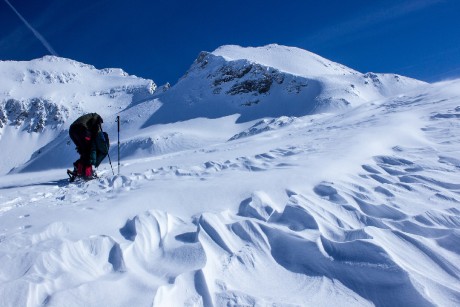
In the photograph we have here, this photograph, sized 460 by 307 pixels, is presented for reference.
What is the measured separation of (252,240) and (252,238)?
1.1 inches

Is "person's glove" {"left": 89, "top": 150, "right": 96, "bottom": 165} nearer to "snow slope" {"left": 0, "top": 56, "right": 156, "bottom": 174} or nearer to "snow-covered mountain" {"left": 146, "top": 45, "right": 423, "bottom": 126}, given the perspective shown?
"snow-covered mountain" {"left": 146, "top": 45, "right": 423, "bottom": 126}

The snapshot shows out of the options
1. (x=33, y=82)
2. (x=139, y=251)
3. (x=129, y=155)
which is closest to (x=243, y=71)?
(x=129, y=155)

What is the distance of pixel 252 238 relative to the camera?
3.26m

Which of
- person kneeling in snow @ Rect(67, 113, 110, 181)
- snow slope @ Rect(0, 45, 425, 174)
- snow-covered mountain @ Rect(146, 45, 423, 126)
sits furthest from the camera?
snow-covered mountain @ Rect(146, 45, 423, 126)

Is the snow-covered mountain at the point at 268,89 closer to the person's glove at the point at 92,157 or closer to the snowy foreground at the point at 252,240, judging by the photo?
the person's glove at the point at 92,157

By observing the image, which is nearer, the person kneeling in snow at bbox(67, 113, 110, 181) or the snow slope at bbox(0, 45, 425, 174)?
the person kneeling in snow at bbox(67, 113, 110, 181)

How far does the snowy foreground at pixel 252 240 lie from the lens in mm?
2445

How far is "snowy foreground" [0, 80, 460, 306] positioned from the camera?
2445mm

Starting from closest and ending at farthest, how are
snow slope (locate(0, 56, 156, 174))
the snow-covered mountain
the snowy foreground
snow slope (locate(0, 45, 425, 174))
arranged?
the snowy foreground < snow slope (locate(0, 45, 425, 174)) < the snow-covered mountain < snow slope (locate(0, 56, 156, 174))

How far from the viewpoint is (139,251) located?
319cm

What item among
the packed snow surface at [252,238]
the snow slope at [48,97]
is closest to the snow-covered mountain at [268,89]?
the packed snow surface at [252,238]

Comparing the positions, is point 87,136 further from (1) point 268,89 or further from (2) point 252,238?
(1) point 268,89

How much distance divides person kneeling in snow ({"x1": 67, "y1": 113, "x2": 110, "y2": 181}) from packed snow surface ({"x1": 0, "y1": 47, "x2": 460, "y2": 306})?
66.1 inches

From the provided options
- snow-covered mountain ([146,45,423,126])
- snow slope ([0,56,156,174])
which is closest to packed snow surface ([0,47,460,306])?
snow-covered mountain ([146,45,423,126])
